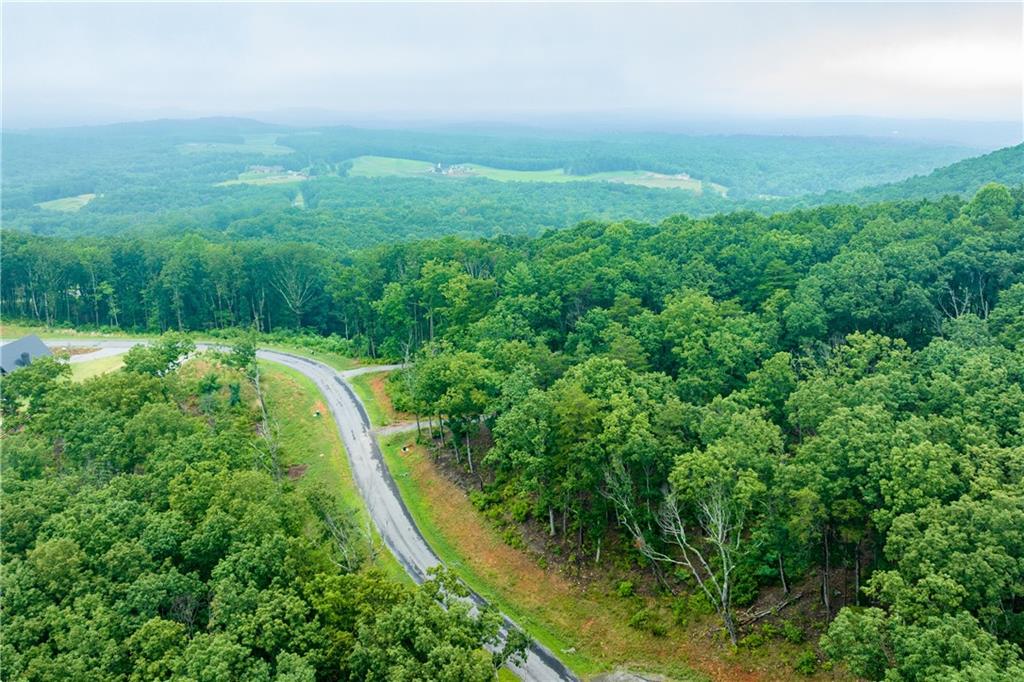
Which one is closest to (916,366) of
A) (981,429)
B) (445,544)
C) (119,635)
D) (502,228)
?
(981,429)

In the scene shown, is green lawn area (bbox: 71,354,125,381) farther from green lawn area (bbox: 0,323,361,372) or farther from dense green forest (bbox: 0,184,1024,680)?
dense green forest (bbox: 0,184,1024,680)

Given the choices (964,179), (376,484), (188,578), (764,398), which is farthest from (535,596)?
(964,179)

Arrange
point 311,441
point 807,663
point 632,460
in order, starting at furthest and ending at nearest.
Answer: point 311,441 → point 632,460 → point 807,663

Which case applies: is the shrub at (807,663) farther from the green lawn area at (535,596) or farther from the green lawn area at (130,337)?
the green lawn area at (130,337)

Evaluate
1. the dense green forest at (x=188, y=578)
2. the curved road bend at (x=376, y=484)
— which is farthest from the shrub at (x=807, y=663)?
the dense green forest at (x=188, y=578)

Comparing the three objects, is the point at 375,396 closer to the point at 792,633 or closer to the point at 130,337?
the point at 792,633

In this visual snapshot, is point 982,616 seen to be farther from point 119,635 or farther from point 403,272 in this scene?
point 403,272
